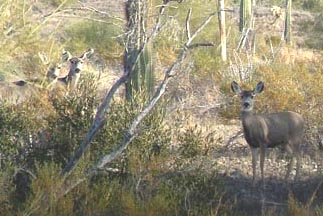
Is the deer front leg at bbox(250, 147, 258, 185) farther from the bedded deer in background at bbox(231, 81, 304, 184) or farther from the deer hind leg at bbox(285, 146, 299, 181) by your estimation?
the deer hind leg at bbox(285, 146, 299, 181)

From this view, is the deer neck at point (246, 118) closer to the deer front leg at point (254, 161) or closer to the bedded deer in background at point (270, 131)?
the bedded deer in background at point (270, 131)

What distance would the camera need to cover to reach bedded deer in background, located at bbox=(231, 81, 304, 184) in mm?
11383

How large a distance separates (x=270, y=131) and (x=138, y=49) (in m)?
2.02

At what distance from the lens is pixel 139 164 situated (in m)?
9.86

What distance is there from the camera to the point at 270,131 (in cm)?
1144

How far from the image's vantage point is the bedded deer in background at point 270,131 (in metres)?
11.4

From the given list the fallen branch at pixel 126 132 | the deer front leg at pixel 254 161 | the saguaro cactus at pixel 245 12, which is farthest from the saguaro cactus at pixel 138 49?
the saguaro cactus at pixel 245 12

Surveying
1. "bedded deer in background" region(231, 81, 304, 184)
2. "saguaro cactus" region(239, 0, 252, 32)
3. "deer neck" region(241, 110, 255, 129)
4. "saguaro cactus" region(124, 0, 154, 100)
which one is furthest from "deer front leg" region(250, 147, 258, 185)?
"saguaro cactus" region(239, 0, 252, 32)

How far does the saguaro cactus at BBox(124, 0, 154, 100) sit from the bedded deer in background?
1.45 m

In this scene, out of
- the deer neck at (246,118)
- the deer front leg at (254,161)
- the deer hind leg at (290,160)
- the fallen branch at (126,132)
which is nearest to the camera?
the fallen branch at (126,132)

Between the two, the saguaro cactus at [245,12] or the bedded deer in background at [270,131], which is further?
the saguaro cactus at [245,12]

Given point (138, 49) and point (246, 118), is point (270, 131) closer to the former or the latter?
point (246, 118)

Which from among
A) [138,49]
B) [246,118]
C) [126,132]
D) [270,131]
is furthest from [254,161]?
[126,132]

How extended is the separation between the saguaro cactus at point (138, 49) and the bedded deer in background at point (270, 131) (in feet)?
4.76
